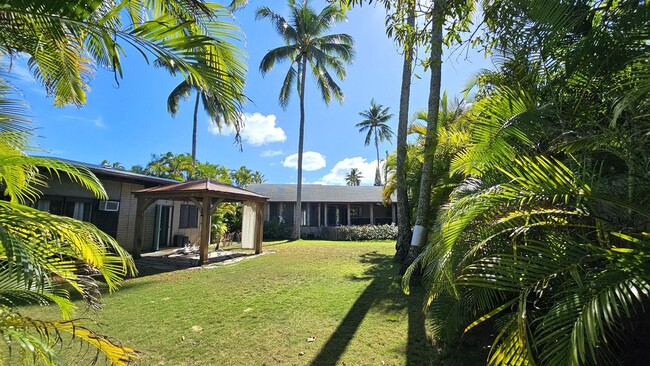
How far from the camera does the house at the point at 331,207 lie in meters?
25.7

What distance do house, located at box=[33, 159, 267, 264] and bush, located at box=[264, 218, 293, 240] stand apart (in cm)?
601

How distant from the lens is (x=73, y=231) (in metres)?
2.05

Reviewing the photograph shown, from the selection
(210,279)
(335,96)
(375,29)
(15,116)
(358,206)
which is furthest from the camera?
(358,206)

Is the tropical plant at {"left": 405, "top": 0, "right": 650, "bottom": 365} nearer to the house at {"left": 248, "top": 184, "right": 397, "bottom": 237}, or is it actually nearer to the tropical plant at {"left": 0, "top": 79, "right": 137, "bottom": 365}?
the tropical plant at {"left": 0, "top": 79, "right": 137, "bottom": 365}

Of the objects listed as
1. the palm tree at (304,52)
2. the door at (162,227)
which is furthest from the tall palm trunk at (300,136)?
the door at (162,227)

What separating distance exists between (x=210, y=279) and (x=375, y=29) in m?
7.39

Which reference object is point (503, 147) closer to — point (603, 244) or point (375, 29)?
point (603, 244)

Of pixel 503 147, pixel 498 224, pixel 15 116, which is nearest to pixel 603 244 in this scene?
pixel 498 224

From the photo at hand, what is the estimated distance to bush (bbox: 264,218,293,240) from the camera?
23.4 m

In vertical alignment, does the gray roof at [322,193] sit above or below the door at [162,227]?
above

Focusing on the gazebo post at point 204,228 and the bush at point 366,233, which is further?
the bush at point 366,233

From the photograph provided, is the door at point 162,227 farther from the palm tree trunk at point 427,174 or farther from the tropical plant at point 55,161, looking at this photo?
the tropical plant at point 55,161

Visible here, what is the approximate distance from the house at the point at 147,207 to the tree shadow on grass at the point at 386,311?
6.15m

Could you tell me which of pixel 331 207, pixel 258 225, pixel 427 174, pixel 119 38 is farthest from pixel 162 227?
pixel 119 38
